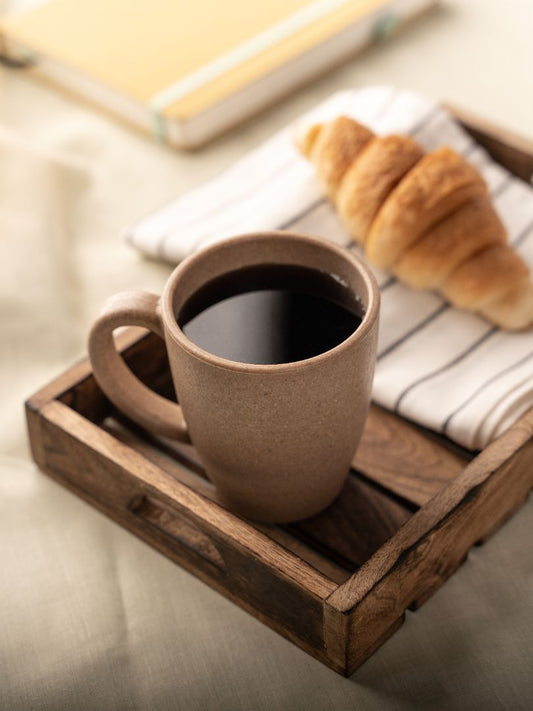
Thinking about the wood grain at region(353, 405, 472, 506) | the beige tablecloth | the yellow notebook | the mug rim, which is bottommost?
the beige tablecloth

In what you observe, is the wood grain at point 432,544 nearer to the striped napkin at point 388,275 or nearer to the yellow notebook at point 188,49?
the striped napkin at point 388,275

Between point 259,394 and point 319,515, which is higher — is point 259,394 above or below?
above

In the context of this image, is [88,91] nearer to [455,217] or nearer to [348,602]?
[455,217]

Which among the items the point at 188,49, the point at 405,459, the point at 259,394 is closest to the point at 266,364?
the point at 259,394

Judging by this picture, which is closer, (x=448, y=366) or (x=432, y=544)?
(x=432, y=544)

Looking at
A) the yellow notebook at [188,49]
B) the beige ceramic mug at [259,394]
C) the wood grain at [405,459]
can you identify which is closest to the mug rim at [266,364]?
the beige ceramic mug at [259,394]

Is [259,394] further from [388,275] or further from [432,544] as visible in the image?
Result: [388,275]

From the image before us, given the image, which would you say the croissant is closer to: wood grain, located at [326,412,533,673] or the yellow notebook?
wood grain, located at [326,412,533,673]

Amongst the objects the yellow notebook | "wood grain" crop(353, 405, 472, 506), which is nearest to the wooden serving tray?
"wood grain" crop(353, 405, 472, 506)
